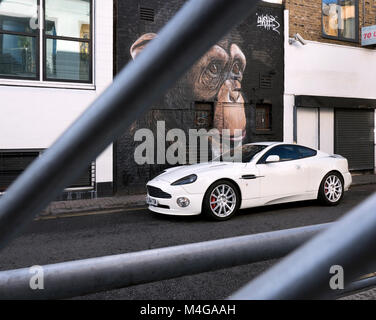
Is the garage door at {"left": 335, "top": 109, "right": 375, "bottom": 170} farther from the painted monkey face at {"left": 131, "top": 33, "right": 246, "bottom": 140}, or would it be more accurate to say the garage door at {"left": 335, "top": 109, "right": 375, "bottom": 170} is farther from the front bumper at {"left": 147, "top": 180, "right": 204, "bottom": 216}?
the front bumper at {"left": 147, "top": 180, "right": 204, "bottom": 216}

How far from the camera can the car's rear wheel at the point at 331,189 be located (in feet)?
28.3

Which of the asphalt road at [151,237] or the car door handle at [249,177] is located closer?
the asphalt road at [151,237]

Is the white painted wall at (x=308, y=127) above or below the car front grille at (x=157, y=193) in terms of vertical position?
above

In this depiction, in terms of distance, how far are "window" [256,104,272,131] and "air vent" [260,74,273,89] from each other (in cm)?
71

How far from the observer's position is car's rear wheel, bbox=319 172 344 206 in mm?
8617

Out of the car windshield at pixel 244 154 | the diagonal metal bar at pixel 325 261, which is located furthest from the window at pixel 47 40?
the diagonal metal bar at pixel 325 261

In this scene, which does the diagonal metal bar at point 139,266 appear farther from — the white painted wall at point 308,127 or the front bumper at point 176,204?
the white painted wall at point 308,127

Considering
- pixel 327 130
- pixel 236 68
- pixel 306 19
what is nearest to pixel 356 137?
pixel 327 130

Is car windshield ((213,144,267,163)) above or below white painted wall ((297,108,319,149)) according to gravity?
below

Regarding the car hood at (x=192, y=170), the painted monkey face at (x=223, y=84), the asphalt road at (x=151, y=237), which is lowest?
the asphalt road at (x=151, y=237)

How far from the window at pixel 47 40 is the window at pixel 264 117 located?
635cm

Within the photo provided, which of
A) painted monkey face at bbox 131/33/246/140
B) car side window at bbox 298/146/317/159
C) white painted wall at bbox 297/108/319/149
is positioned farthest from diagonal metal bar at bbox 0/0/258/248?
white painted wall at bbox 297/108/319/149
